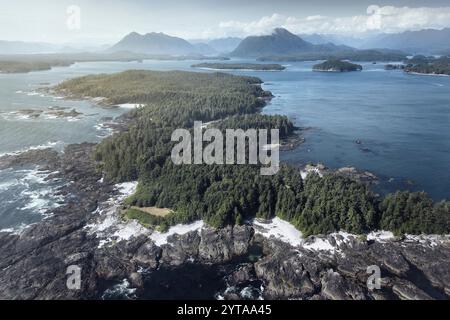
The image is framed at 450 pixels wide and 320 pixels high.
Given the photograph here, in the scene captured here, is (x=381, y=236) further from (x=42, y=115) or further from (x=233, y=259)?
(x=42, y=115)

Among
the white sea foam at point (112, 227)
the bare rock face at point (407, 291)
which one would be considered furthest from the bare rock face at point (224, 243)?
the bare rock face at point (407, 291)

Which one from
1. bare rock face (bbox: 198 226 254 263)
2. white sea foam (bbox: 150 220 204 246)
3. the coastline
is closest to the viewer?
the coastline

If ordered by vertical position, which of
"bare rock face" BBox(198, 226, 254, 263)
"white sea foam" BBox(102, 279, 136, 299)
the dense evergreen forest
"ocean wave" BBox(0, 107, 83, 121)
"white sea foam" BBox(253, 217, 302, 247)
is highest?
"ocean wave" BBox(0, 107, 83, 121)

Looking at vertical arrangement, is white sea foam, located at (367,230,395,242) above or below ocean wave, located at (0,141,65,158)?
below

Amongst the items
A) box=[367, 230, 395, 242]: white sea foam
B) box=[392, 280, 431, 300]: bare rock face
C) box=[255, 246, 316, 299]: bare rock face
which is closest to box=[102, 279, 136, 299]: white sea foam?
box=[255, 246, 316, 299]: bare rock face

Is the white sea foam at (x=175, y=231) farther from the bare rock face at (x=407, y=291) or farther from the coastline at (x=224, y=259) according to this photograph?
the bare rock face at (x=407, y=291)

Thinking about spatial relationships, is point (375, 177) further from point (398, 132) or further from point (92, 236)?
point (92, 236)

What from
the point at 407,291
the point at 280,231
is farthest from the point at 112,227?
the point at 407,291

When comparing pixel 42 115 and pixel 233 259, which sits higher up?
pixel 42 115

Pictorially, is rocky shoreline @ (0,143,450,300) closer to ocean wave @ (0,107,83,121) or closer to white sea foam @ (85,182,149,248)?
white sea foam @ (85,182,149,248)
